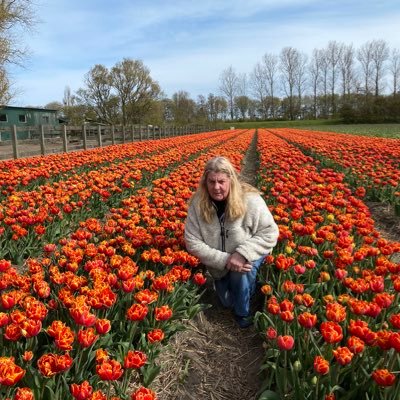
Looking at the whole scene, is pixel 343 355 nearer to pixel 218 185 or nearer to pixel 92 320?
pixel 92 320

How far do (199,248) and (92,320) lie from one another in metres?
1.37

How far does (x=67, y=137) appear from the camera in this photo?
1025 inches

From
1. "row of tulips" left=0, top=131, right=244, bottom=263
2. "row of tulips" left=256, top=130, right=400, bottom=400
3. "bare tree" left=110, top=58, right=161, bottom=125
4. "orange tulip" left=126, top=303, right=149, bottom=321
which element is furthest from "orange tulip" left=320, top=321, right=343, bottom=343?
"bare tree" left=110, top=58, right=161, bottom=125

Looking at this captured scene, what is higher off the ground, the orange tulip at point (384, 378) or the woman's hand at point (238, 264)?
the woman's hand at point (238, 264)

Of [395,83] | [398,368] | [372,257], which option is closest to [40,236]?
[372,257]

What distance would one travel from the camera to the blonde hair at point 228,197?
3297 mm

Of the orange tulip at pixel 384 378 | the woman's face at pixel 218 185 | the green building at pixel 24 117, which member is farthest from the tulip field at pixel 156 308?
the green building at pixel 24 117

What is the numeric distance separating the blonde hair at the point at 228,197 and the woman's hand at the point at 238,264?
14.0 inches

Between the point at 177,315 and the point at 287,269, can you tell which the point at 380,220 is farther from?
the point at 177,315

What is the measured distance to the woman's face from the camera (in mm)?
3303

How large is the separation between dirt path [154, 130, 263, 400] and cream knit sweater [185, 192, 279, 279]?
1.49 ft

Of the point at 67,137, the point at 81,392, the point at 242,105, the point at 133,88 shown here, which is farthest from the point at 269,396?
the point at 242,105

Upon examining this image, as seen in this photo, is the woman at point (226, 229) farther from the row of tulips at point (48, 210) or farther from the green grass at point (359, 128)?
the green grass at point (359, 128)

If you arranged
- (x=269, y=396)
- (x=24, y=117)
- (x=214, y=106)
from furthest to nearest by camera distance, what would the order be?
(x=214, y=106) → (x=24, y=117) → (x=269, y=396)
